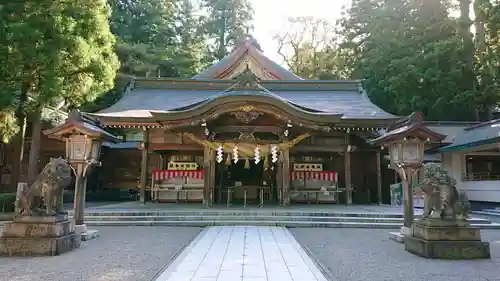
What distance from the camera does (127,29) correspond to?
84.2 ft

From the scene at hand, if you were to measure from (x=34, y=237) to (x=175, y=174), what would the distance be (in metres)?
7.45

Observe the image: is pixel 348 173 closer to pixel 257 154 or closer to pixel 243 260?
pixel 257 154

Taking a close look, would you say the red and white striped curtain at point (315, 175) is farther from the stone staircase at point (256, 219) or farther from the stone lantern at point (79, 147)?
the stone lantern at point (79, 147)

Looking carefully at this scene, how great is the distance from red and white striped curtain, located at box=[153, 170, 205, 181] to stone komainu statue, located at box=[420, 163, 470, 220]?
8615 mm

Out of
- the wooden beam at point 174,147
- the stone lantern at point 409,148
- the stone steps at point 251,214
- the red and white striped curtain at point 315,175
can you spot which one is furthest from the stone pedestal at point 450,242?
the wooden beam at point 174,147

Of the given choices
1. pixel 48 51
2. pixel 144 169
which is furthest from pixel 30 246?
pixel 144 169

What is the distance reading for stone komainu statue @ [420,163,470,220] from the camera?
5.63 meters

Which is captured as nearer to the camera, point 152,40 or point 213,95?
point 213,95

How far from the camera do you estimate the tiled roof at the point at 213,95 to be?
43.9 ft

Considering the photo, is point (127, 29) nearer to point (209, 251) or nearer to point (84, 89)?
point (84, 89)

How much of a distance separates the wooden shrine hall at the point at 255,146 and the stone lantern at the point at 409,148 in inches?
171

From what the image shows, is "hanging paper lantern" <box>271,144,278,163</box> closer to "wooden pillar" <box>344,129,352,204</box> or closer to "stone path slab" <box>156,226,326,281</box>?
"wooden pillar" <box>344,129,352,204</box>

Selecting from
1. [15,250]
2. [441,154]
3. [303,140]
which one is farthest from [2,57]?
[441,154]

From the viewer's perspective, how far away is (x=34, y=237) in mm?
5574
